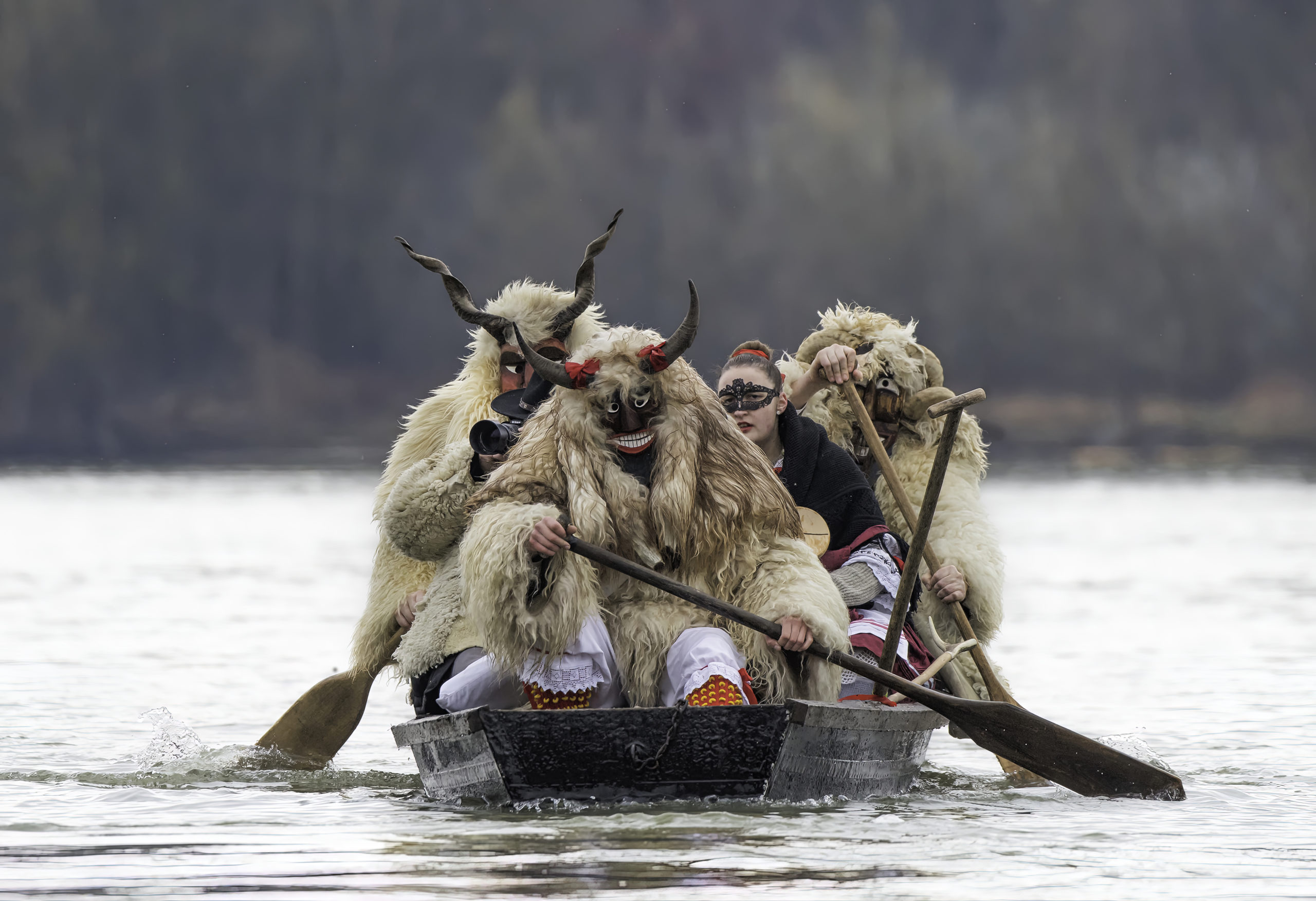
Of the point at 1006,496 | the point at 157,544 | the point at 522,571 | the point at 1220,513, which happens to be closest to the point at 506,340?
the point at 522,571

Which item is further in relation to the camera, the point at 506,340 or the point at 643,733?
the point at 506,340

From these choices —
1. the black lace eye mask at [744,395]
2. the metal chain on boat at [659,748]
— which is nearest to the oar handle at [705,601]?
the metal chain on boat at [659,748]

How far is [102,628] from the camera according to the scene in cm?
1609

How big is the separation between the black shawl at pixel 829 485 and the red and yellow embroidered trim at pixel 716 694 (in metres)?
1.34

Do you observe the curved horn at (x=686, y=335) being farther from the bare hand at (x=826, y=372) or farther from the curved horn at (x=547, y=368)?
the bare hand at (x=826, y=372)

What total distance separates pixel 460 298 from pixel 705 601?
195 centimetres

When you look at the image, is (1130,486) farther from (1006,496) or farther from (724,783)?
(724,783)

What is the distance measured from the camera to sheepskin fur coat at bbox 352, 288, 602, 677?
274 inches

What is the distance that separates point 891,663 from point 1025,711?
63 centimetres

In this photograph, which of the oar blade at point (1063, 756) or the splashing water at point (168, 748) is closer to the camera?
the oar blade at point (1063, 756)

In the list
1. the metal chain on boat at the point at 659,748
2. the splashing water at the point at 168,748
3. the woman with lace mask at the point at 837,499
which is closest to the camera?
the metal chain on boat at the point at 659,748

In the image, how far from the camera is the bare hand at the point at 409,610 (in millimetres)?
7445

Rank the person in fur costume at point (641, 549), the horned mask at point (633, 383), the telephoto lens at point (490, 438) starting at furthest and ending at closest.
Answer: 1. the telephoto lens at point (490, 438)
2. the horned mask at point (633, 383)
3. the person in fur costume at point (641, 549)

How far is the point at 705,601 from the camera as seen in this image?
20.6 ft
